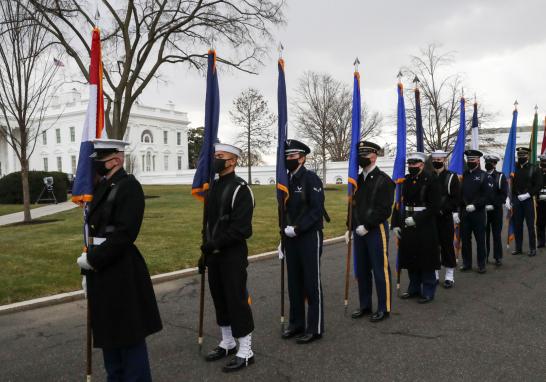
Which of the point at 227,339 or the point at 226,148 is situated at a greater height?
the point at 226,148

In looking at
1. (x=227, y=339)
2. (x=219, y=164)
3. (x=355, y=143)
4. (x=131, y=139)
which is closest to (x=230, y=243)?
(x=219, y=164)

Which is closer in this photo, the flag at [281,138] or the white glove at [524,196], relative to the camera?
the flag at [281,138]

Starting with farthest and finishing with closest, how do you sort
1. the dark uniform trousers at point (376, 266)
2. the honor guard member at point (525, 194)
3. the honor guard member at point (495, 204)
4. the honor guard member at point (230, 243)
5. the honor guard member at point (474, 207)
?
the honor guard member at point (525, 194), the honor guard member at point (495, 204), the honor guard member at point (474, 207), the dark uniform trousers at point (376, 266), the honor guard member at point (230, 243)

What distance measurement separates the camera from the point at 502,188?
360 inches

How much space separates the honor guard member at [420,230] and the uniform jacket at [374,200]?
39.8 inches

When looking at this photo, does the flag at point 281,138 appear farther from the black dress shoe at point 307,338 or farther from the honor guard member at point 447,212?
the honor guard member at point 447,212

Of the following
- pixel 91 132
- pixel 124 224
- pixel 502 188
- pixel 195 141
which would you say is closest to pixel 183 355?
pixel 124 224

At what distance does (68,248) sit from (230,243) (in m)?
7.10

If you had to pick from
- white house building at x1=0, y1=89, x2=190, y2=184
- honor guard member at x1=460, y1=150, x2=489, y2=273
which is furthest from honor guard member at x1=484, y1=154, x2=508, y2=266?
white house building at x1=0, y1=89, x2=190, y2=184

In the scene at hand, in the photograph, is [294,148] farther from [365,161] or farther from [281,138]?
[365,161]

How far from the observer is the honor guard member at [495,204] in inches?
339

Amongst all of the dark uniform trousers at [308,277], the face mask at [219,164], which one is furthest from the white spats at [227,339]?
the face mask at [219,164]

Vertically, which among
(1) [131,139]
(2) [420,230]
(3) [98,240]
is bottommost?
(2) [420,230]

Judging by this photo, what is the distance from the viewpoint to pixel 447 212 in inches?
277
